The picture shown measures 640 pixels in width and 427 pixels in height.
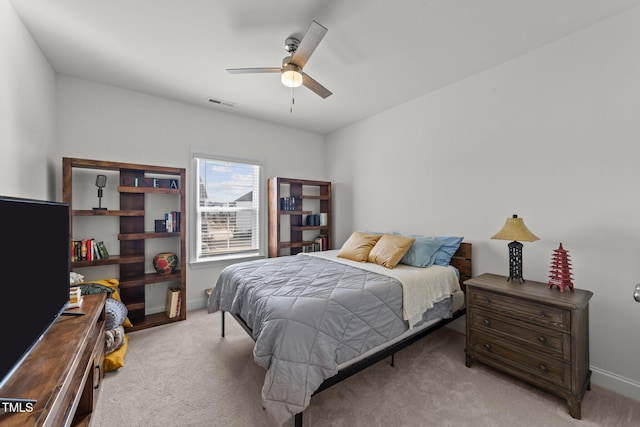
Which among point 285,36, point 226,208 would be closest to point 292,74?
point 285,36

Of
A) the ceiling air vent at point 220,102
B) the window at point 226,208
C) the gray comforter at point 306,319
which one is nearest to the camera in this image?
the gray comforter at point 306,319

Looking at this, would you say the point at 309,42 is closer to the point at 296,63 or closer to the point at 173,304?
the point at 296,63

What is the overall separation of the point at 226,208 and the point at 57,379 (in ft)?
9.63

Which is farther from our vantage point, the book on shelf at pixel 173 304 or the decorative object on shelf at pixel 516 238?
the book on shelf at pixel 173 304

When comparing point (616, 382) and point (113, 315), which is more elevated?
point (113, 315)

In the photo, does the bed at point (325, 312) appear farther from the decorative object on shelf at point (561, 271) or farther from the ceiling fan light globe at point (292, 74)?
the ceiling fan light globe at point (292, 74)

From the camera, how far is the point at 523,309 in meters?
1.89

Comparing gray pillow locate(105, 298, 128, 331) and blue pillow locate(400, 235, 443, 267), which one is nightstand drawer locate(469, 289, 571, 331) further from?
gray pillow locate(105, 298, 128, 331)

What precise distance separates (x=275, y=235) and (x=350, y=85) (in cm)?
227

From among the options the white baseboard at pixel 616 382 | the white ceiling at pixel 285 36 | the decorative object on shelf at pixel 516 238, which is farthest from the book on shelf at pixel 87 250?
the white baseboard at pixel 616 382

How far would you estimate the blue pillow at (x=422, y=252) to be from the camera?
2.63 m

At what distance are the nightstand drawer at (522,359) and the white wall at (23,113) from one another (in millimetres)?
3675

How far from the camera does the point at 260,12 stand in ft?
6.19

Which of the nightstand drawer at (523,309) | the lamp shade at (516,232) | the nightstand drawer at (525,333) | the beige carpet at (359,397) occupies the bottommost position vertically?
the beige carpet at (359,397)
